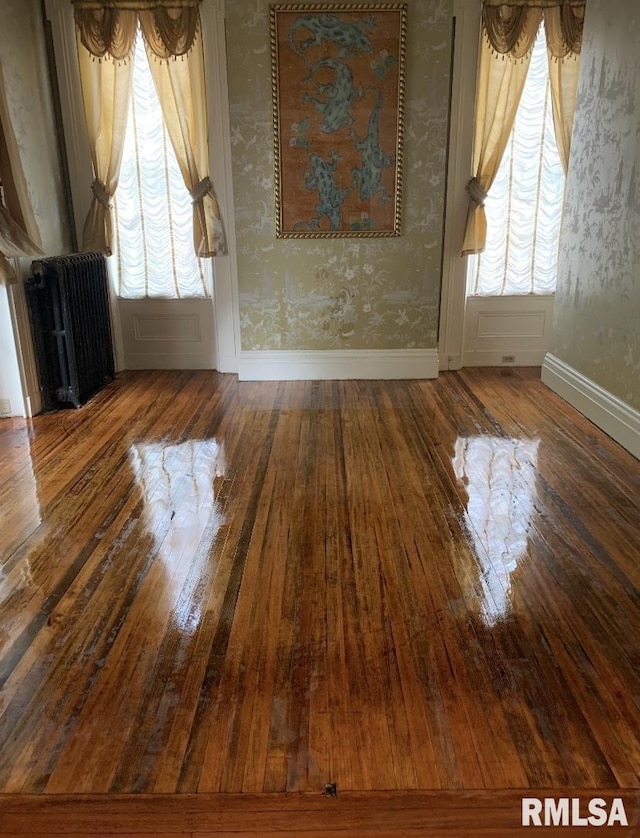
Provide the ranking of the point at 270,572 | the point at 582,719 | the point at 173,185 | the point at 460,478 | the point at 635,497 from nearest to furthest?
the point at 582,719
the point at 270,572
the point at 635,497
the point at 460,478
the point at 173,185

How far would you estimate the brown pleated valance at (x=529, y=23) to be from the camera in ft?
16.2

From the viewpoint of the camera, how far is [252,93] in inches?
196

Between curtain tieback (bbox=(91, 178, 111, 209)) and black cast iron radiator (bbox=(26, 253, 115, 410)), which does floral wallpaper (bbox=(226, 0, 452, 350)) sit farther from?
black cast iron radiator (bbox=(26, 253, 115, 410))

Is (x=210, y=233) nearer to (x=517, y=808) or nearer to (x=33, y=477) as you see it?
(x=33, y=477)

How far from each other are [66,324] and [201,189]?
150 cm

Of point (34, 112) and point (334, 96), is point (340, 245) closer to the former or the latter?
point (334, 96)

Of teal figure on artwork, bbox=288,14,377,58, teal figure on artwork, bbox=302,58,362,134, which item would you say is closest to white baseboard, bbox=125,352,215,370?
teal figure on artwork, bbox=302,58,362,134

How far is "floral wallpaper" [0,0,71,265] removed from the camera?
14.5 feet

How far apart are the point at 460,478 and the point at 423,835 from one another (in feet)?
6.90

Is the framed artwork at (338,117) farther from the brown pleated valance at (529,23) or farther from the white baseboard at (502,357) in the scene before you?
the white baseboard at (502,357)

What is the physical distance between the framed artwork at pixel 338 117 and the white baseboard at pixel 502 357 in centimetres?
129

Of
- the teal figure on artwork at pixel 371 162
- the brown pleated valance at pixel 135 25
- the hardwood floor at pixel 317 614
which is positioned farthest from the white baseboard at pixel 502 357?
the brown pleated valance at pixel 135 25

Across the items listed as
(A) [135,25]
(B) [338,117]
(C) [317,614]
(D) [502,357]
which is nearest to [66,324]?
(A) [135,25]

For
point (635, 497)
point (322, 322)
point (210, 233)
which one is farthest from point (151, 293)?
point (635, 497)
